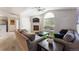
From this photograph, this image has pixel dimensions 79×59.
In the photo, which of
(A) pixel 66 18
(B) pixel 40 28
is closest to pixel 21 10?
(B) pixel 40 28

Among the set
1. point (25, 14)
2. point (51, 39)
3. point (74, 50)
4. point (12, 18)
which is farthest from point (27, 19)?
point (74, 50)

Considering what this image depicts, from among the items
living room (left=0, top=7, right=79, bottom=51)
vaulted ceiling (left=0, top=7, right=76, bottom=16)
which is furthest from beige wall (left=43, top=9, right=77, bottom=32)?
vaulted ceiling (left=0, top=7, right=76, bottom=16)

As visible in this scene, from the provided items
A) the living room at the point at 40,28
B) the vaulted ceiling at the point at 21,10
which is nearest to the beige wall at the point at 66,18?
the living room at the point at 40,28

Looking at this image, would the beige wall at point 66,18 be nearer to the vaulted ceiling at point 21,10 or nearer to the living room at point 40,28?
the living room at point 40,28

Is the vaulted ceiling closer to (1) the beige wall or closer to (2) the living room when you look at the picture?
(2) the living room

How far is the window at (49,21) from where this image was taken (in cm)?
193

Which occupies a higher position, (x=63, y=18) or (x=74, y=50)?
(x=63, y=18)

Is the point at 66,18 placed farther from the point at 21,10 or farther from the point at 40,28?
the point at 21,10

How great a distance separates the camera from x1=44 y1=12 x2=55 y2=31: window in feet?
6.32

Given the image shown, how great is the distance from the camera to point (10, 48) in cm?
194

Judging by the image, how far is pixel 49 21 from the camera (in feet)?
6.36
